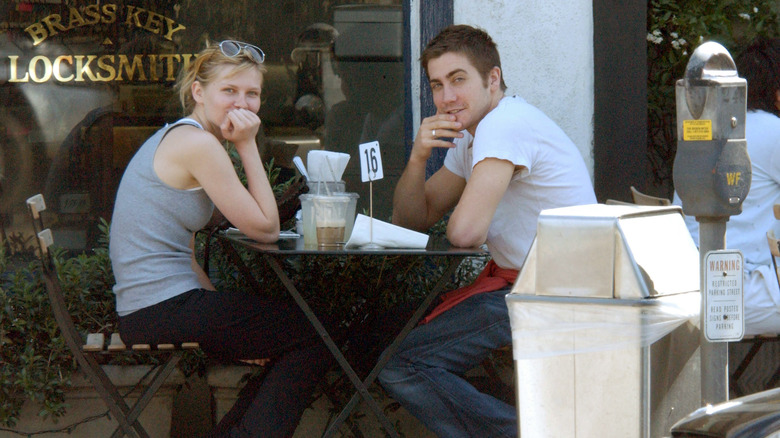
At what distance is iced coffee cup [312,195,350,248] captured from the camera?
311 cm

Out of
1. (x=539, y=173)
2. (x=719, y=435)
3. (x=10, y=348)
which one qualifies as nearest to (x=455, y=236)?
(x=539, y=173)

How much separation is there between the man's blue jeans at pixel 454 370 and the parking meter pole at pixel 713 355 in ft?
2.50

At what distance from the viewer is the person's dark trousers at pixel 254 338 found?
3.08m

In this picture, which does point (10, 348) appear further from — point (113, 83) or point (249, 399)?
point (113, 83)

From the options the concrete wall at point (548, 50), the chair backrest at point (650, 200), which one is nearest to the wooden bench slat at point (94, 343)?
the chair backrest at point (650, 200)

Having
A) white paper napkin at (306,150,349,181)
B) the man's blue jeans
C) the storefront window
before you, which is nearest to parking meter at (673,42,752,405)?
the man's blue jeans

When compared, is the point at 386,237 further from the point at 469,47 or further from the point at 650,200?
the point at 650,200

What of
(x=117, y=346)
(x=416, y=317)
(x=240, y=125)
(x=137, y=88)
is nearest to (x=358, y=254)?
(x=416, y=317)

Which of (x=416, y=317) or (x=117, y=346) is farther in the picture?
(x=117, y=346)

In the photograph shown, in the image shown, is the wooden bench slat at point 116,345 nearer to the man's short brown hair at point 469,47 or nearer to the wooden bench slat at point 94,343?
the wooden bench slat at point 94,343

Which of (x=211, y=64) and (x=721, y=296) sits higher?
(x=211, y=64)

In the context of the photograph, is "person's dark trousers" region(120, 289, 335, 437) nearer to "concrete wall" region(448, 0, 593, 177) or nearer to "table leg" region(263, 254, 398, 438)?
"table leg" region(263, 254, 398, 438)

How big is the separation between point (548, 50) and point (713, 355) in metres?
2.47

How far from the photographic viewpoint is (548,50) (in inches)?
175
